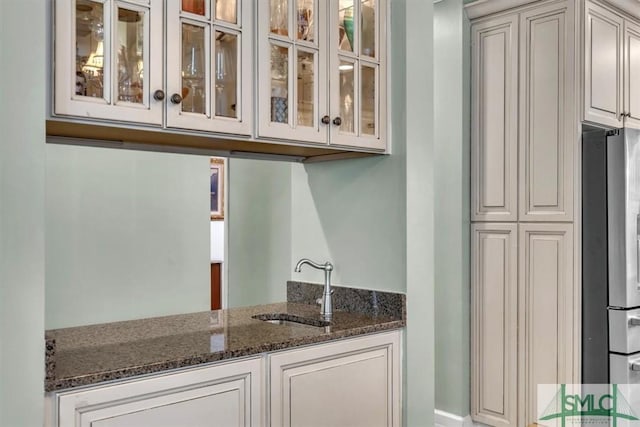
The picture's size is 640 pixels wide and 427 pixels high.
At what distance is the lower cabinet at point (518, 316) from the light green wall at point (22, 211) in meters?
2.42

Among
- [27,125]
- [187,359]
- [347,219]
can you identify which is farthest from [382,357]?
[27,125]

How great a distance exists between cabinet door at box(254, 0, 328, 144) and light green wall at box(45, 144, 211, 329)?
1.58m

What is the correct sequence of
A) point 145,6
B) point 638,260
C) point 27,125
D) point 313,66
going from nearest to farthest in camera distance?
point 27,125, point 145,6, point 313,66, point 638,260

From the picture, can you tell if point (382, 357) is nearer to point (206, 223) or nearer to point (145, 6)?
point (145, 6)

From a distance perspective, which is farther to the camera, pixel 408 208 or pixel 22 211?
pixel 408 208

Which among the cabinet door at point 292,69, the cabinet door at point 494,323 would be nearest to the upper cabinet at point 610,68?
the cabinet door at point 494,323

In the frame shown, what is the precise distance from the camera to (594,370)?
293 cm

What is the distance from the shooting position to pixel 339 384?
6.84 ft

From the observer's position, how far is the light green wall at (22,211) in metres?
1.39

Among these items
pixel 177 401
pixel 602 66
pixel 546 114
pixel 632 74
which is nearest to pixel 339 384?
pixel 177 401

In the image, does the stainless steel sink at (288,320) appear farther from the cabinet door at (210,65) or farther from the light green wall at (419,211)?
the cabinet door at (210,65)

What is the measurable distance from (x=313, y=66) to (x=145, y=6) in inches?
25.4

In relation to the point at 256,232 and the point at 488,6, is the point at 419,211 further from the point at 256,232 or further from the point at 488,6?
the point at 256,232

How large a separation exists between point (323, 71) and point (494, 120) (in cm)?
147
